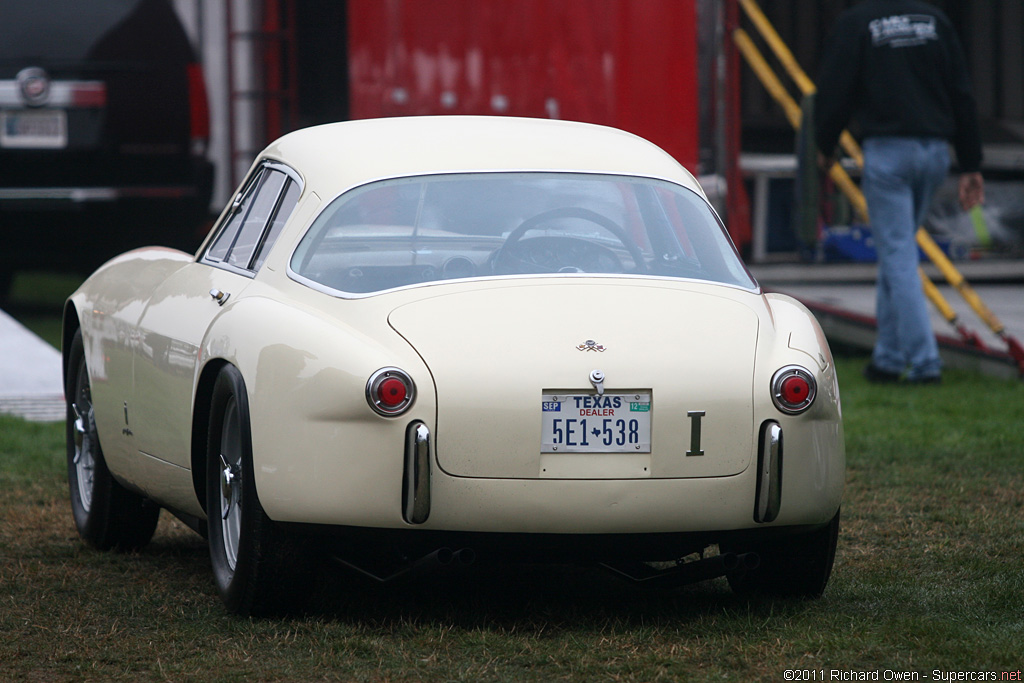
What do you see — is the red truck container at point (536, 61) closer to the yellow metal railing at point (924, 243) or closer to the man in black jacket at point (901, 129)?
the yellow metal railing at point (924, 243)

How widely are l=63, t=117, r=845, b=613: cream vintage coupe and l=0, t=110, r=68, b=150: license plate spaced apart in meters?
6.52

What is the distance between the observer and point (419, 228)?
187 inches

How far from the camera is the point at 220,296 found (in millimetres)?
4844

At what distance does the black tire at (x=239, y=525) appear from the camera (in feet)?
14.2

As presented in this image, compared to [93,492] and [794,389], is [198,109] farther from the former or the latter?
[794,389]

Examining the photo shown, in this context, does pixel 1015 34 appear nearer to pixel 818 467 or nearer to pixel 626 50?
pixel 626 50

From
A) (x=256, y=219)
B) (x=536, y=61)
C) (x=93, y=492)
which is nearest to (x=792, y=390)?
(x=256, y=219)

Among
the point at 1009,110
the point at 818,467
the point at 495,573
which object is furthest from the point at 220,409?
the point at 1009,110

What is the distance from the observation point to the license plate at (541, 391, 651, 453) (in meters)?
4.12

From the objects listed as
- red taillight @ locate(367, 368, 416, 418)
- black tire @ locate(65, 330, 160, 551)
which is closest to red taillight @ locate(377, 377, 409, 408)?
red taillight @ locate(367, 368, 416, 418)

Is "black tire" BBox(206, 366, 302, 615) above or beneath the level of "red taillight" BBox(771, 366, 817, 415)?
beneath

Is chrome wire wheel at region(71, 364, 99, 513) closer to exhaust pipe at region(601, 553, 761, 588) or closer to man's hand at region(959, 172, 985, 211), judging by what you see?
exhaust pipe at region(601, 553, 761, 588)

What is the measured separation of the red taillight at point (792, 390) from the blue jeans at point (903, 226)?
17.5 ft

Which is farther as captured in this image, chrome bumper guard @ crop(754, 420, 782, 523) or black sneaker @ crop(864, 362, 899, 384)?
black sneaker @ crop(864, 362, 899, 384)
